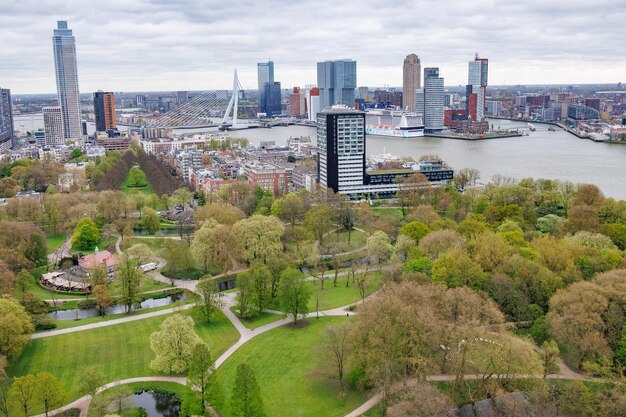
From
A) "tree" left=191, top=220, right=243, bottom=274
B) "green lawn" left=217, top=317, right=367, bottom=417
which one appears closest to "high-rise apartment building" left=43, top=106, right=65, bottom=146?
"tree" left=191, top=220, right=243, bottom=274

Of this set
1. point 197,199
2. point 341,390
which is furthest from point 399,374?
point 197,199

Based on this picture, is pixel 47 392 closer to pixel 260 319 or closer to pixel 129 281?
pixel 129 281

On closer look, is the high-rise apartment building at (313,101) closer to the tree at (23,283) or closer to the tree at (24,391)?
the tree at (23,283)

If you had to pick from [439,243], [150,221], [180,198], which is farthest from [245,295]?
[180,198]

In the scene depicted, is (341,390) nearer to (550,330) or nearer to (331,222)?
(550,330)

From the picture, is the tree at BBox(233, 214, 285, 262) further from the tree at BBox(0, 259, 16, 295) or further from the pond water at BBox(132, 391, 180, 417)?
the pond water at BBox(132, 391, 180, 417)

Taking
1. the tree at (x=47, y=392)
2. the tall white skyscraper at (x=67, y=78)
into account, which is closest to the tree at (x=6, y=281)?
the tree at (x=47, y=392)
